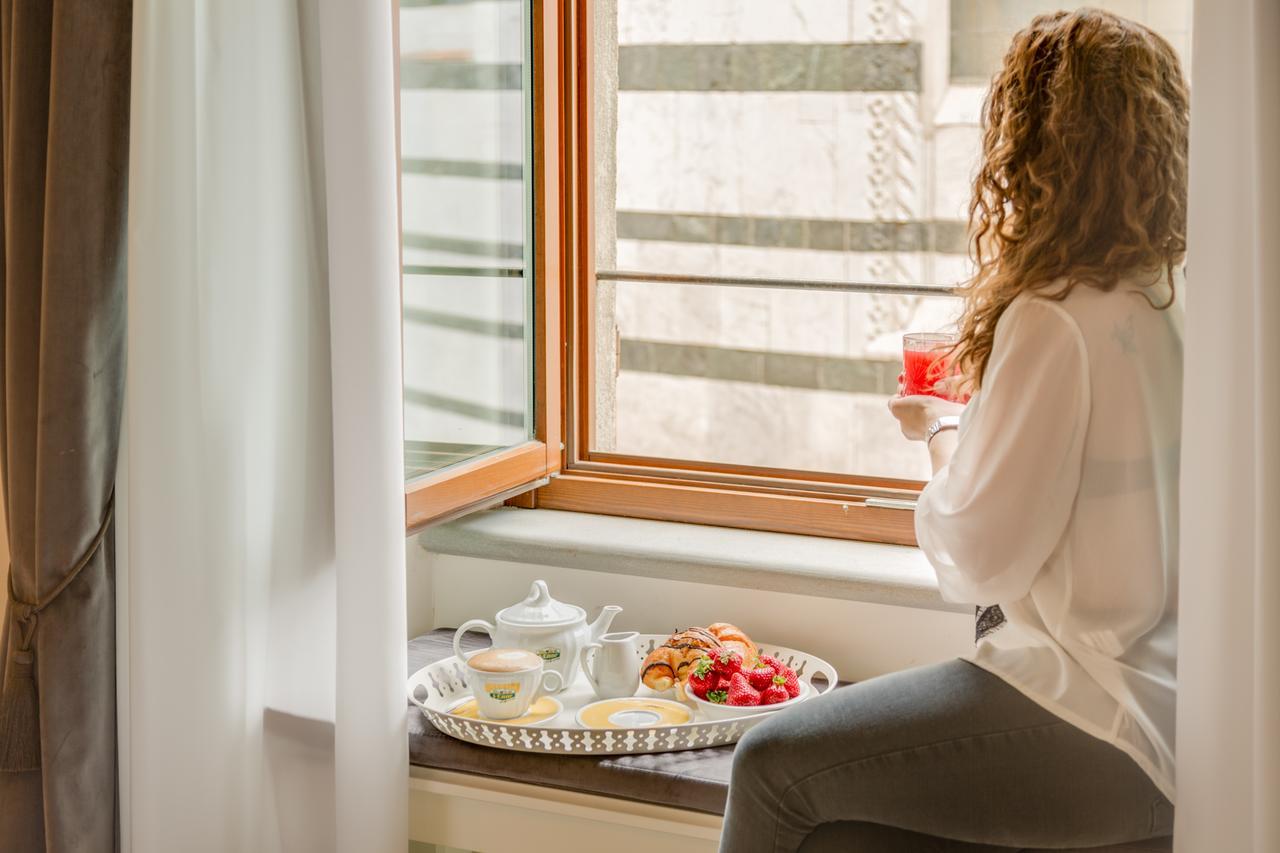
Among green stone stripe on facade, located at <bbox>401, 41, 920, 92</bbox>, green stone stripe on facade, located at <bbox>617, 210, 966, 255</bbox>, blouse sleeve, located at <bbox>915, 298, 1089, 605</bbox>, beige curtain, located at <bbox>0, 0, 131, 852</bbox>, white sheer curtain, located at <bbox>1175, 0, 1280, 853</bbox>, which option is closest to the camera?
white sheer curtain, located at <bbox>1175, 0, 1280, 853</bbox>

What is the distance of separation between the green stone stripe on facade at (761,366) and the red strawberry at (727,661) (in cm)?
199

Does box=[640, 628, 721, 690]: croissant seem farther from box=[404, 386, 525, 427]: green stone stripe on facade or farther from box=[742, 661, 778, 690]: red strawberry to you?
box=[404, 386, 525, 427]: green stone stripe on facade

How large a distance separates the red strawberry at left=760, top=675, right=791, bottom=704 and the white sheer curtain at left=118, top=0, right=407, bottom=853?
0.47 meters

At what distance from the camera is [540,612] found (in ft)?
5.67

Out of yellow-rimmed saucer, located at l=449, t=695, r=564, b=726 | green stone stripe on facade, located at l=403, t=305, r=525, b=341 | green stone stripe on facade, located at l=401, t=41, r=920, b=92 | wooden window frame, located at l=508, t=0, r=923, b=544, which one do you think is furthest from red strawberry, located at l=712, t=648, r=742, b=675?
green stone stripe on facade, located at l=401, t=41, r=920, b=92

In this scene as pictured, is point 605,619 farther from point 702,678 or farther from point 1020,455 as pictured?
point 1020,455

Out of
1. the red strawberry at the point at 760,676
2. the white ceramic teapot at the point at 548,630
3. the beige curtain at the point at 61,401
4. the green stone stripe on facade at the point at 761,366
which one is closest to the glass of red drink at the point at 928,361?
the red strawberry at the point at 760,676

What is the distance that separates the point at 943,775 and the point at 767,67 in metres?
2.68

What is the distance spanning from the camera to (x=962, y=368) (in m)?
1.37

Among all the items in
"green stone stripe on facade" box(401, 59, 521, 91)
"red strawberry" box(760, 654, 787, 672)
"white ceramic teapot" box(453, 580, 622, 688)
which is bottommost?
"red strawberry" box(760, 654, 787, 672)

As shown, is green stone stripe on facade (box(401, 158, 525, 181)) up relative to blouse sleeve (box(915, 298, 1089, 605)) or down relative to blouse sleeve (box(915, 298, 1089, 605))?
up

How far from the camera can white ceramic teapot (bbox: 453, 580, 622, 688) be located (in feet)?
5.59

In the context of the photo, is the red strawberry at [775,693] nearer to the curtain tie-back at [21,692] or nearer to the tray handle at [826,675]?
the tray handle at [826,675]

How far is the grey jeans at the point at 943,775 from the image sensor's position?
1.19 m
